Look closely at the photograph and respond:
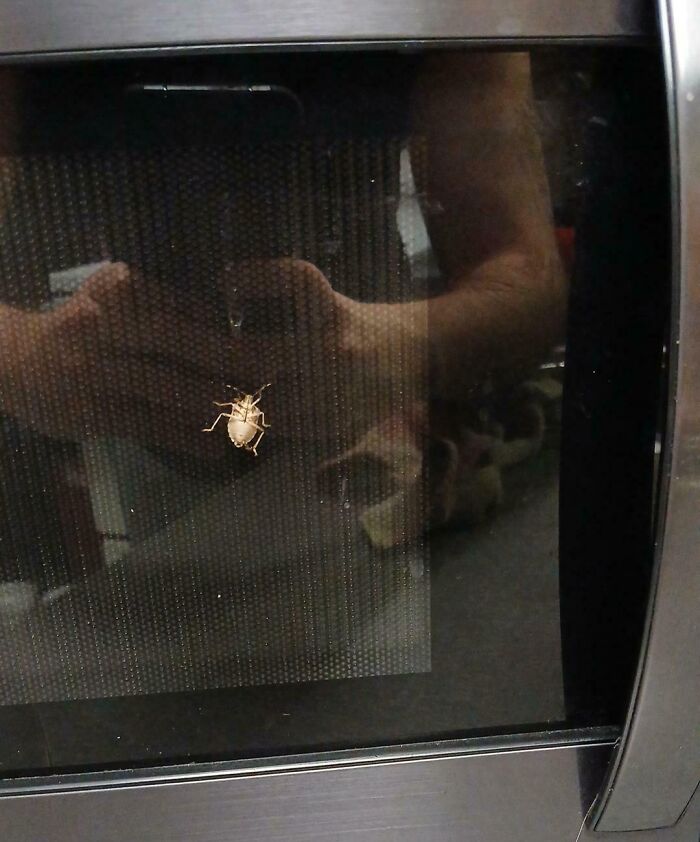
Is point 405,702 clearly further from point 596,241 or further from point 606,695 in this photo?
point 596,241

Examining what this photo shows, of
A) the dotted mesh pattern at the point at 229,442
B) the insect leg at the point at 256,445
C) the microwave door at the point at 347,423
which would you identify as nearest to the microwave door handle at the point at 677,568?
the microwave door at the point at 347,423

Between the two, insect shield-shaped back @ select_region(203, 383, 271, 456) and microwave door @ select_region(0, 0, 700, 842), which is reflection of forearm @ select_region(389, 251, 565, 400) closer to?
microwave door @ select_region(0, 0, 700, 842)

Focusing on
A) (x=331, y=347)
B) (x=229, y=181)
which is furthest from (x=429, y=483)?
(x=229, y=181)

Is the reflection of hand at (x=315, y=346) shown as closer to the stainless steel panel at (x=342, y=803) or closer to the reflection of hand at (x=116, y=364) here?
the reflection of hand at (x=116, y=364)

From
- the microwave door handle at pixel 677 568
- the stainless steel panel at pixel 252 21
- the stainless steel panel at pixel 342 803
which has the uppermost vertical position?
the stainless steel panel at pixel 252 21

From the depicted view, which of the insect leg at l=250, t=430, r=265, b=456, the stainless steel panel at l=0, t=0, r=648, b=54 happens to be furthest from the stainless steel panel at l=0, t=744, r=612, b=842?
the stainless steel panel at l=0, t=0, r=648, b=54

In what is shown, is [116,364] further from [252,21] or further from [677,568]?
[677,568]

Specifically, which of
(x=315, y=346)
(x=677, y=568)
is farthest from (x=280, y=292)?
(x=677, y=568)
